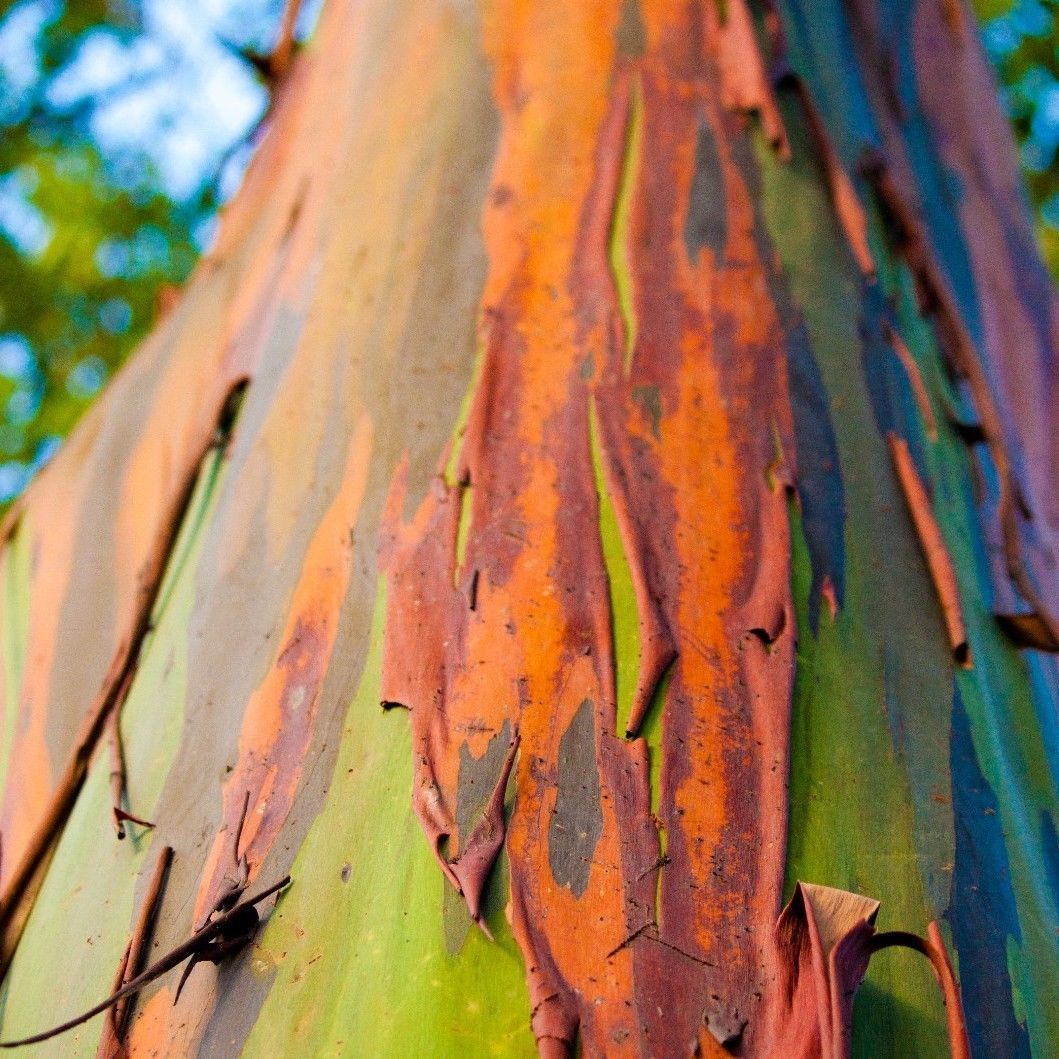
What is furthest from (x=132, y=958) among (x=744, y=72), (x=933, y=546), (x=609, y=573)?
(x=744, y=72)

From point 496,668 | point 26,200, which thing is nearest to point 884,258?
point 496,668

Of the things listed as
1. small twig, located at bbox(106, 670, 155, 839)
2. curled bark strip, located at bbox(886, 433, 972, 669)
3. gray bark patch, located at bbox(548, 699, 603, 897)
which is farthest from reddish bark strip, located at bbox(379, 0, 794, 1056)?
small twig, located at bbox(106, 670, 155, 839)

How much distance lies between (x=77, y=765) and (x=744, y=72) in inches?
38.9

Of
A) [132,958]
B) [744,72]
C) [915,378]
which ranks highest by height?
[744,72]

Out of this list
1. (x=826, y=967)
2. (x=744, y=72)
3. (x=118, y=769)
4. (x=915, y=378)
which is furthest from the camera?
(x=744, y=72)

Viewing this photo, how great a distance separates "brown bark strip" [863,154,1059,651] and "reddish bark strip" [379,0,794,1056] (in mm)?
185

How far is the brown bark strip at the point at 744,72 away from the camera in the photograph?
1228 millimetres

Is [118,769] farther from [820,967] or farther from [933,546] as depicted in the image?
[933,546]

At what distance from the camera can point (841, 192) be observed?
1.21 metres

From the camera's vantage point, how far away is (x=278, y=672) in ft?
2.93

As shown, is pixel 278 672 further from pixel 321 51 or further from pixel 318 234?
pixel 321 51

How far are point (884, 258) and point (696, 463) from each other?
1.43ft

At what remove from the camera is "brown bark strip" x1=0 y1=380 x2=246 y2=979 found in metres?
0.95

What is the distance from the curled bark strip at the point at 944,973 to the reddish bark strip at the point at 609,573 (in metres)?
0.07
